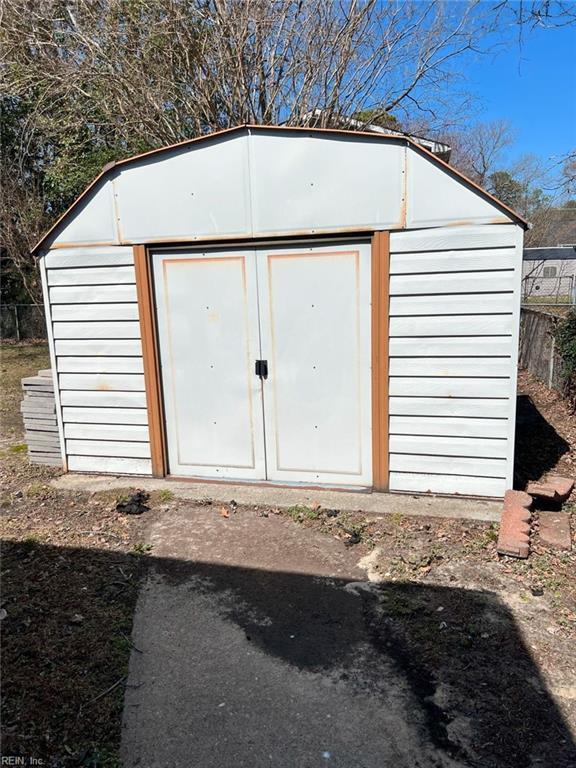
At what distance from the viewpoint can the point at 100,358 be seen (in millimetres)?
5023

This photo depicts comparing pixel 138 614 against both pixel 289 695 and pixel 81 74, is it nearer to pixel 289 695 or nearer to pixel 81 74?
pixel 289 695

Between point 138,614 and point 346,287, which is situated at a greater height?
point 346,287

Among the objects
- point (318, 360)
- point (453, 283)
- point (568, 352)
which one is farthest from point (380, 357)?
point (568, 352)

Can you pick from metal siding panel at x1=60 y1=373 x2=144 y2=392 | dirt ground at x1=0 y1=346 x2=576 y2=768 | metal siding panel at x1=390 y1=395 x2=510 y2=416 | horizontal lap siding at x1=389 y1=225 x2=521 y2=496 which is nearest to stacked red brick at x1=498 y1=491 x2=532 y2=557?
dirt ground at x1=0 y1=346 x2=576 y2=768

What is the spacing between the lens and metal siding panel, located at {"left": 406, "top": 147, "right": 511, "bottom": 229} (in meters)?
3.94

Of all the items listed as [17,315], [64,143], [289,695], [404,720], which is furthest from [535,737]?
[17,315]

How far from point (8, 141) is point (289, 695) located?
14.1 meters

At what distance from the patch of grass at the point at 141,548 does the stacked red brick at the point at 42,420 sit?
2056 millimetres

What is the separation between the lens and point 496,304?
4.04m

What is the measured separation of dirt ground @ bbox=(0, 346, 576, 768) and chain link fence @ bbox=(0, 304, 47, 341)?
42.2ft

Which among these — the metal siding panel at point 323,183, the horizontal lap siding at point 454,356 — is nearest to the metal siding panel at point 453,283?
the horizontal lap siding at point 454,356

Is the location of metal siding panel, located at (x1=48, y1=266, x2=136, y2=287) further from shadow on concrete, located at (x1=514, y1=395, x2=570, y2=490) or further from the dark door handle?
shadow on concrete, located at (x1=514, y1=395, x2=570, y2=490)

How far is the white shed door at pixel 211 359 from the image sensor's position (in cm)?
465

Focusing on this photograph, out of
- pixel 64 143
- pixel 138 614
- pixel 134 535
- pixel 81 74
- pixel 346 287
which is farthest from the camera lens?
pixel 64 143
